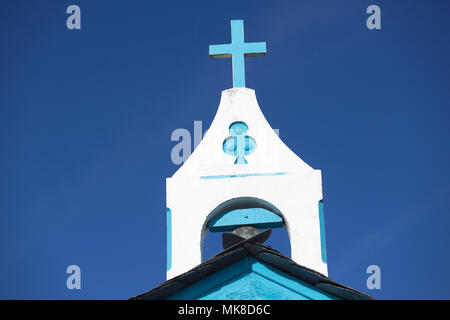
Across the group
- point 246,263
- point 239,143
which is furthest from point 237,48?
point 246,263

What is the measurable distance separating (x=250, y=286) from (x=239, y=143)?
442cm

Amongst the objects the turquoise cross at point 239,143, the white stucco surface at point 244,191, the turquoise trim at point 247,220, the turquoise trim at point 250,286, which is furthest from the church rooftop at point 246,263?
the turquoise cross at point 239,143

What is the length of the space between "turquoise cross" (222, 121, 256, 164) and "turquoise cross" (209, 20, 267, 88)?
0.97 meters

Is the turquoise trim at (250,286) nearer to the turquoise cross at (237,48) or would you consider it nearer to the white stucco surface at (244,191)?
the white stucco surface at (244,191)

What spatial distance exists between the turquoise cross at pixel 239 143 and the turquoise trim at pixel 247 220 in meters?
0.66

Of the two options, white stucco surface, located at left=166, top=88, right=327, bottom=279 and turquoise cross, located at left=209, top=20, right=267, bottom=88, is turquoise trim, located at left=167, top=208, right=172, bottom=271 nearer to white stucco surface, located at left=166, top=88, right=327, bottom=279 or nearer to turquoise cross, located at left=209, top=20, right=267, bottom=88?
white stucco surface, located at left=166, top=88, right=327, bottom=279

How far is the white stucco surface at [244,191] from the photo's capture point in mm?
8125

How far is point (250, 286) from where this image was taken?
14.7 feet
